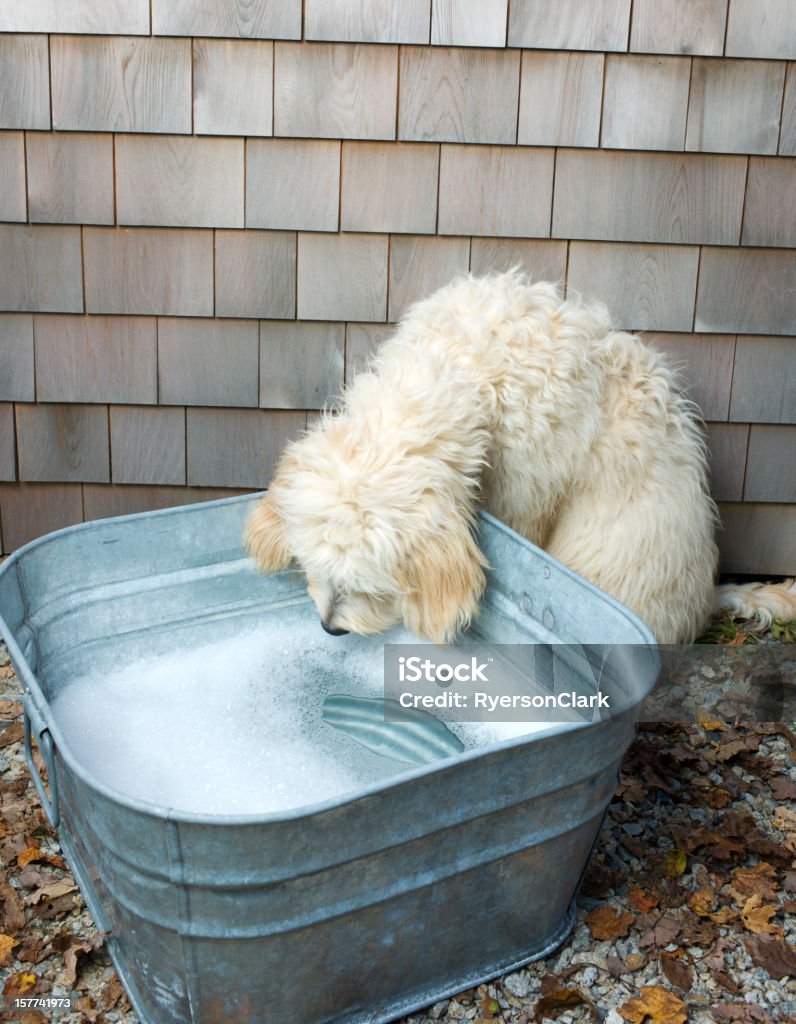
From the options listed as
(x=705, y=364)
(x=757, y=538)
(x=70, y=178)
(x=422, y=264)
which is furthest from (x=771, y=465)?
(x=70, y=178)

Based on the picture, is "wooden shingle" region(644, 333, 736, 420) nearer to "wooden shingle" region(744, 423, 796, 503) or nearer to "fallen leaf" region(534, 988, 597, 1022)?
"wooden shingle" region(744, 423, 796, 503)

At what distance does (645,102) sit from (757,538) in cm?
142

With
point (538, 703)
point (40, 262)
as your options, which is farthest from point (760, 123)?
point (40, 262)

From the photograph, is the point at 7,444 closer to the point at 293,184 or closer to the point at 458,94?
the point at 293,184

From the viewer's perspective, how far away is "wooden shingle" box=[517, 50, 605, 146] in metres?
2.77

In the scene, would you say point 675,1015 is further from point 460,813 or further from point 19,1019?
point 19,1019

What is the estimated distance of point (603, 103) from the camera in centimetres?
280

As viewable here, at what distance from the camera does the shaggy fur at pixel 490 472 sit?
2.18 m

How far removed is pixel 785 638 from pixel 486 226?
5.08ft

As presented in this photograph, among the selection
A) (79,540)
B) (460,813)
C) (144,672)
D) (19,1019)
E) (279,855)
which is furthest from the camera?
(144,672)

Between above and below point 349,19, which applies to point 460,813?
below

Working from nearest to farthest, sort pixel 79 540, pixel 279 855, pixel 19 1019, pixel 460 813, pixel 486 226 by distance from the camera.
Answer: pixel 279 855 → pixel 460 813 → pixel 19 1019 → pixel 79 540 → pixel 486 226

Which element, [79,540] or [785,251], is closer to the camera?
[79,540]

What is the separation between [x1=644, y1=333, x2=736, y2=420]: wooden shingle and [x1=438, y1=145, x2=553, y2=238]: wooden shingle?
53 cm
